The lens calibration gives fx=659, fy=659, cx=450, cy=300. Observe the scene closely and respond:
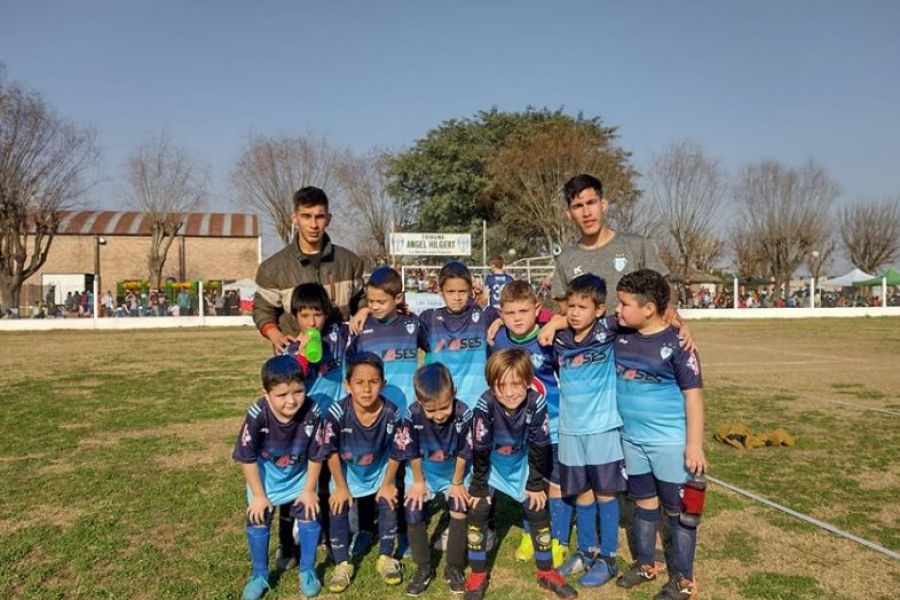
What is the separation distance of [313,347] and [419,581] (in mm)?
1513

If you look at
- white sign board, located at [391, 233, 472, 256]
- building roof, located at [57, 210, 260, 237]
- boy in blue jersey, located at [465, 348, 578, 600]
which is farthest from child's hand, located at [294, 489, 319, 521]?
building roof, located at [57, 210, 260, 237]

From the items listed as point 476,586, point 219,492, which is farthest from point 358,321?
point 219,492

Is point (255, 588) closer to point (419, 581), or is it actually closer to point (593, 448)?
point (419, 581)

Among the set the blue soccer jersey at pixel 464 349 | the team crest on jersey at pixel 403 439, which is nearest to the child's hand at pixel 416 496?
the team crest on jersey at pixel 403 439

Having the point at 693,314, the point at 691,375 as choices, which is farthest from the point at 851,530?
the point at 693,314

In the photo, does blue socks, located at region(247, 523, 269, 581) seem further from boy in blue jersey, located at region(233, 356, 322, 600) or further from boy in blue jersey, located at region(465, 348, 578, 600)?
boy in blue jersey, located at region(465, 348, 578, 600)

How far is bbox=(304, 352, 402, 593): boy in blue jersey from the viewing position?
389 cm

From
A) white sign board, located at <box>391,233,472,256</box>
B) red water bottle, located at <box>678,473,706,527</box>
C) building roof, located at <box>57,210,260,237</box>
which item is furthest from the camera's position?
building roof, located at <box>57,210,260,237</box>

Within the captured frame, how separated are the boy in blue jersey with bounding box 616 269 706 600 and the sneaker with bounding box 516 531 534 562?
0.62 metres

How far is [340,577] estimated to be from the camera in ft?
12.5

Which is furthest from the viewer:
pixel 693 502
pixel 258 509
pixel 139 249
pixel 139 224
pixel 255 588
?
pixel 139 224

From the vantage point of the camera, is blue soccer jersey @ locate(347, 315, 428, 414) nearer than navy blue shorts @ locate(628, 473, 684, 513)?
No

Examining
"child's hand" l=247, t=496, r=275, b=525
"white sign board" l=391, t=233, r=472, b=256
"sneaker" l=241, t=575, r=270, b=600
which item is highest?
"white sign board" l=391, t=233, r=472, b=256

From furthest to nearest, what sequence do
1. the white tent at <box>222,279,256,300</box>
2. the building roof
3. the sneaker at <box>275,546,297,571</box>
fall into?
the building roof
the white tent at <box>222,279,256,300</box>
the sneaker at <box>275,546,297,571</box>
